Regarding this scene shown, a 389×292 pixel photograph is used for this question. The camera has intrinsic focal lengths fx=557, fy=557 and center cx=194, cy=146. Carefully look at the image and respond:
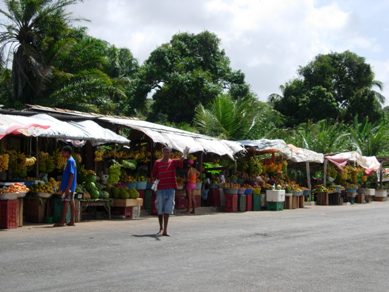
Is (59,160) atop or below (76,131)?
below

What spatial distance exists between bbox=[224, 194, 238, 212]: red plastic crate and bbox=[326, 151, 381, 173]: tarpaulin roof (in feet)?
26.1

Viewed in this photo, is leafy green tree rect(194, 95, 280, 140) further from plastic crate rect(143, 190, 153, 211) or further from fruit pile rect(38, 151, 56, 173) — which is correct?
fruit pile rect(38, 151, 56, 173)

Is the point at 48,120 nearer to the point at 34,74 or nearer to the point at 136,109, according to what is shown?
the point at 34,74

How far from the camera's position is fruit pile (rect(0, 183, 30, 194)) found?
12.0 meters

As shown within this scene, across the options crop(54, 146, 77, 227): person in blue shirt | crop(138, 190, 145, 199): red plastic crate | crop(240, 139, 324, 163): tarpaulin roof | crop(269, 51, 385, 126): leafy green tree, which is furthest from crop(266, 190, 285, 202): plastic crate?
crop(269, 51, 385, 126): leafy green tree

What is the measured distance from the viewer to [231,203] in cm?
1938

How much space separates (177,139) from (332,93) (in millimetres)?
30300

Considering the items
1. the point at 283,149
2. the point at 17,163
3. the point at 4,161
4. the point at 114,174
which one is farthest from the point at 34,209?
the point at 283,149

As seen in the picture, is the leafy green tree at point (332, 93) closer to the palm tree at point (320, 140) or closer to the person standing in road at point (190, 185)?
the palm tree at point (320, 140)

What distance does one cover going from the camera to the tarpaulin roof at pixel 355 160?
2597 cm

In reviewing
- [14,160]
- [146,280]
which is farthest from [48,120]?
[146,280]

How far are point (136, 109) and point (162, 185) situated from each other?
30146mm

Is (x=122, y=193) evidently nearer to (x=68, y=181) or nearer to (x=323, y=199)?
(x=68, y=181)

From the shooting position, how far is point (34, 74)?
977 inches
